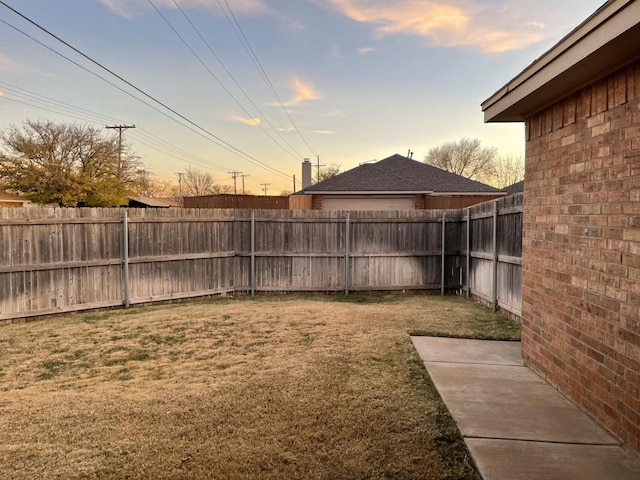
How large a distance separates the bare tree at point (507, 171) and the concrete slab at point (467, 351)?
41746mm

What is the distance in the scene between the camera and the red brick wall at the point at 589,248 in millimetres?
2756

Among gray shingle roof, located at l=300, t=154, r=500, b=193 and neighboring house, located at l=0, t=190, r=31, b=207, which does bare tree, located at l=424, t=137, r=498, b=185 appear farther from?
neighboring house, located at l=0, t=190, r=31, b=207

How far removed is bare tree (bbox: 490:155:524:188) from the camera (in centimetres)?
4316

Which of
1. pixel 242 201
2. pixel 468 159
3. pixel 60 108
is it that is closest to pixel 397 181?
pixel 242 201

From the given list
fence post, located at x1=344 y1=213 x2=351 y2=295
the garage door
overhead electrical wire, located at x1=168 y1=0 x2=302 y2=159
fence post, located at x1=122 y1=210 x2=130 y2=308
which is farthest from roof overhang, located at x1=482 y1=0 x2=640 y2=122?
the garage door

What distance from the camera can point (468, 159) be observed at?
41625 millimetres

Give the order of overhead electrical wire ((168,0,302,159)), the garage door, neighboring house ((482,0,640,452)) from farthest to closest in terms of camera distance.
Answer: the garage door < overhead electrical wire ((168,0,302,159)) < neighboring house ((482,0,640,452))

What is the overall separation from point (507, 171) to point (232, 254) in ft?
136

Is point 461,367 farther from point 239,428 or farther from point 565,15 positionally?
point 565,15

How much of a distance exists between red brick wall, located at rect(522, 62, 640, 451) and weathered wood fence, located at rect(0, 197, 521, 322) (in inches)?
107

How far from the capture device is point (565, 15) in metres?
7.36

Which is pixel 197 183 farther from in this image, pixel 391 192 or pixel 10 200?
pixel 391 192

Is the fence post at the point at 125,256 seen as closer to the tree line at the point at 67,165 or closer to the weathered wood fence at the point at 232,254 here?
the weathered wood fence at the point at 232,254

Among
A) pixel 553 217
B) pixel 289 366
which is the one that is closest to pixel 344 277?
pixel 289 366
